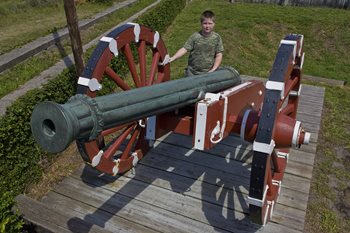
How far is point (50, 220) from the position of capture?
9.30ft

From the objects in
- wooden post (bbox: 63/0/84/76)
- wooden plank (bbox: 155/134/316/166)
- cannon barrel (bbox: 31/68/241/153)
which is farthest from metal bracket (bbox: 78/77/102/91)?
wooden post (bbox: 63/0/84/76)

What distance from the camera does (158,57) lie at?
13.9 feet

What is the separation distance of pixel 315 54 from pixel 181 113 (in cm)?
842

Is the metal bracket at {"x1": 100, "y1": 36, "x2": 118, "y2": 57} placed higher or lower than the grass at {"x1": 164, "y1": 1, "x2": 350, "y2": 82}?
higher

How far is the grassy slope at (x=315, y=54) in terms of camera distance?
4008mm

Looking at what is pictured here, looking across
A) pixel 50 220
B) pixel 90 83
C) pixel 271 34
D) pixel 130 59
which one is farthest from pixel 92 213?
pixel 271 34

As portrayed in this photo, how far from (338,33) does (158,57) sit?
29.3 feet

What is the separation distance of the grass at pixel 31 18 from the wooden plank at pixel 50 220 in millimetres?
6593

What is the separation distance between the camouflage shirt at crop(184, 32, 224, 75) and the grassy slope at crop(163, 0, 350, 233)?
193 centimetres

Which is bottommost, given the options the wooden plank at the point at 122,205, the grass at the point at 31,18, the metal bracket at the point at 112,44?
the wooden plank at the point at 122,205

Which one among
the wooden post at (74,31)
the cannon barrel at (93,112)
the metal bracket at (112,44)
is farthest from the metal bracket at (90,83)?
the wooden post at (74,31)

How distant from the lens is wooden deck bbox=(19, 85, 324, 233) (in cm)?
344

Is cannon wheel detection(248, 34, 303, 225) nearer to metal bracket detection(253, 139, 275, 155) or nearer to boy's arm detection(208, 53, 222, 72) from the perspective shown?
metal bracket detection(253, 139, 275, 155)

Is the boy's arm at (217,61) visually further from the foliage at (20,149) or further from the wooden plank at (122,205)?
the foliage at (20,149)
